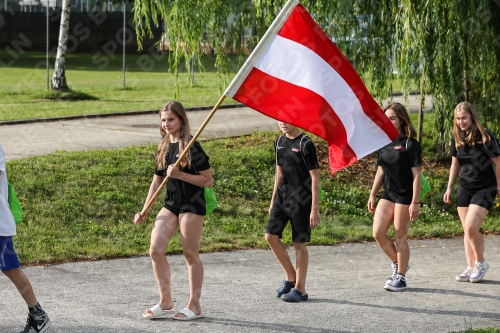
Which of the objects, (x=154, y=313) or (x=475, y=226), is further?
(x=475, y=226)

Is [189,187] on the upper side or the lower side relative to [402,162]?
lower

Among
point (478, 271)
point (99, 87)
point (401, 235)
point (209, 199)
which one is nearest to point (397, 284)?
point (401, 235)

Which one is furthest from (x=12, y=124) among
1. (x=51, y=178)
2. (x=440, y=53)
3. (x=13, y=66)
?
Result: (x=13, y=66)

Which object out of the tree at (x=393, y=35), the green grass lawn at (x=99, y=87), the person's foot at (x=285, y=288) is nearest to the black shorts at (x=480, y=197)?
the person's foot at (x=285, y=288)

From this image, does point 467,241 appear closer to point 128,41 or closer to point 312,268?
point 312,268

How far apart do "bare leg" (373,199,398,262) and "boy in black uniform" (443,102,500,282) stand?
2.65 ft

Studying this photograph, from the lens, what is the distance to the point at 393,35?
39.5 ft

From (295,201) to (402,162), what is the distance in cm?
117

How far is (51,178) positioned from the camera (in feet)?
36.4

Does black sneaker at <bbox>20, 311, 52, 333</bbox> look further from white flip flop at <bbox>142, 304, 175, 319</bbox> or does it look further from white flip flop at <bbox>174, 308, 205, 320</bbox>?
white flip flop at <bbox>174, 308, 205, 320</bbox>

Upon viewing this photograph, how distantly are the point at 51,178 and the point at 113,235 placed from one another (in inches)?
74.7

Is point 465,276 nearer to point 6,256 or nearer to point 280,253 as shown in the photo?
point 280,253

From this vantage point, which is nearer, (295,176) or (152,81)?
(295,176)

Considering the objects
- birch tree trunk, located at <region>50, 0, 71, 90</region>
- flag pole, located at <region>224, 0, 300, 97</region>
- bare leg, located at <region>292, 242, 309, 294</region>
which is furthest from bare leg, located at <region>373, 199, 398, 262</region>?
birch tree trunk, located at <region>50, 0, 71, 90</region>
